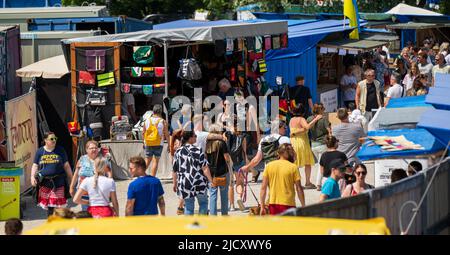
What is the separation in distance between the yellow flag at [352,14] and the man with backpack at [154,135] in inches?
408

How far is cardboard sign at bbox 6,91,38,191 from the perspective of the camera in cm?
1694

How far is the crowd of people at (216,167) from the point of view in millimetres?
12156

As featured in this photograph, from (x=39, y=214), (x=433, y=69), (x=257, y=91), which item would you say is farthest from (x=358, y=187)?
(x=433, y=69)

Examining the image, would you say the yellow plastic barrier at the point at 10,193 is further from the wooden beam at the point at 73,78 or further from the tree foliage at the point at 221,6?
the tree foliage at the point at 221,6

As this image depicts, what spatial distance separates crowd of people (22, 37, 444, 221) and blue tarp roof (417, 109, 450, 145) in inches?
22.2

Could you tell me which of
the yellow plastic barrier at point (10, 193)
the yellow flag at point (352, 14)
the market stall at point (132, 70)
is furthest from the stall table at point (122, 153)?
the yellow flag at point (352, 14)

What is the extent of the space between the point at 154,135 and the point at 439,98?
6.49 m

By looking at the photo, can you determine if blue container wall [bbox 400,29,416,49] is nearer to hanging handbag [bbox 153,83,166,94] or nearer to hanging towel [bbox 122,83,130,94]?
hanging handbag [bbox 153,83,166,94]

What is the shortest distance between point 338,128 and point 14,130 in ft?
15.7

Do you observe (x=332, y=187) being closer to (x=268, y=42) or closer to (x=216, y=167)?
(x=216, y=167)

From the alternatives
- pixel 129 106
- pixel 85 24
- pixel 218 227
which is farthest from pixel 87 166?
pixel 85 24

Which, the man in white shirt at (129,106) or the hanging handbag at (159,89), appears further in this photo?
the man in white shirt at (129,106)

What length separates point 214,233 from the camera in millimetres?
6676
